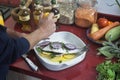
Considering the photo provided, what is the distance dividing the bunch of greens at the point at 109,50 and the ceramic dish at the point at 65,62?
3.0 inches

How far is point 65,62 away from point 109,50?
19 centimetres

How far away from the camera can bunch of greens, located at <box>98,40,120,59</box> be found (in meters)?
0.89

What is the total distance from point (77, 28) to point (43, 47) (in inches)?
9.0

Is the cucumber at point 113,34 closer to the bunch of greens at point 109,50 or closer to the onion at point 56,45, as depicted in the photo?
the bunch of greens at point 109,50

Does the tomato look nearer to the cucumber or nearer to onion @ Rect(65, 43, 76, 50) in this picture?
the cucumber

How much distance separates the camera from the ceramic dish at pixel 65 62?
835mm

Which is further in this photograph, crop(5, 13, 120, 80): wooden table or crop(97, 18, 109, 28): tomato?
crop(97, 18, 109, 28): tomato

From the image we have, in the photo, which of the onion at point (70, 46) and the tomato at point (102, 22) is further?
the tomato at point (102, 22)

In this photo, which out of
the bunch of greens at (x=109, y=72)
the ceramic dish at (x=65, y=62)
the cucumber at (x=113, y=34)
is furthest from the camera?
the cucumber at (x=113, y=34)

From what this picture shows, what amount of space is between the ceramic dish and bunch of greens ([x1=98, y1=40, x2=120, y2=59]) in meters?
0.08

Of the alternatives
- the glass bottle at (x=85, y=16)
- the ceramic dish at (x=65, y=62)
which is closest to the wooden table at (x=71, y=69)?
the ceramic dish at (x=65, y=62)

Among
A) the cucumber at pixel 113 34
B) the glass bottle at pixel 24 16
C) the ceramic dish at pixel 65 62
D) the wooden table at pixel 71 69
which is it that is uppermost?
the glass bottle at pixel 24 16

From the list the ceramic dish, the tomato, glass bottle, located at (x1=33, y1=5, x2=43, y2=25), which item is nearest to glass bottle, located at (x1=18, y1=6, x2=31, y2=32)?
glass bottle, located at (x1=33, y1=5, x2=43, y2=25)

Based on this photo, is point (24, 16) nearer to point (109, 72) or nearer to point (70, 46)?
point (70, 46)
